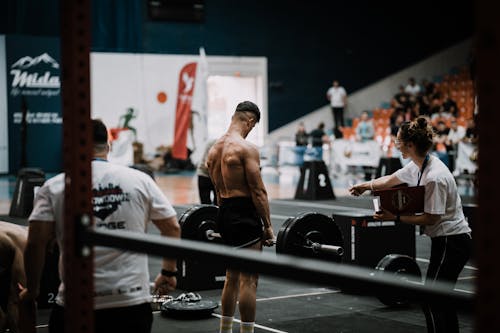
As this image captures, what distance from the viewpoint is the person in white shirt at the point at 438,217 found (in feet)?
17.2

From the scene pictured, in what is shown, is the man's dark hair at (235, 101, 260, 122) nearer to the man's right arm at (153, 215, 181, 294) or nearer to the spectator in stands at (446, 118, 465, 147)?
the man's right arm at (153, 215, 181, 294)

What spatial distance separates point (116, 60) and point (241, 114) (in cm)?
1565

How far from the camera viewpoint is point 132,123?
849 inches

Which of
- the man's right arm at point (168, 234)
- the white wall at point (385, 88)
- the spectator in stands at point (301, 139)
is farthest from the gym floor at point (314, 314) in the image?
the white wall at point (385, 88)

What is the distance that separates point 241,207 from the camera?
6.00 metres

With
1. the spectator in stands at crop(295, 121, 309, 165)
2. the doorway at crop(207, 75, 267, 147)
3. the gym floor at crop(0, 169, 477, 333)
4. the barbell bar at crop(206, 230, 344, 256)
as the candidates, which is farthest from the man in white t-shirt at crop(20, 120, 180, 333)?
the doorway at crop(207, 75, 267, 147)

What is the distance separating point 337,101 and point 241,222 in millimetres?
23319

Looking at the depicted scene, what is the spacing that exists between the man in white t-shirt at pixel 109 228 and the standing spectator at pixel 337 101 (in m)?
25.1

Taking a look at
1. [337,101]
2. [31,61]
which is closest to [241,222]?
[31,61]

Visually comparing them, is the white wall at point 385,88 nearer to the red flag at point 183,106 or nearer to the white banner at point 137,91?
the white banner at point 137,91

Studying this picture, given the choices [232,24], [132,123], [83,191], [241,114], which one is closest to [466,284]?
[241,114]

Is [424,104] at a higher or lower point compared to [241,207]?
higher

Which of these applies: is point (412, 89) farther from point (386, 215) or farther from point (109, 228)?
point (109, 228)

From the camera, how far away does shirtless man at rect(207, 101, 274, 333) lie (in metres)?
5.94
